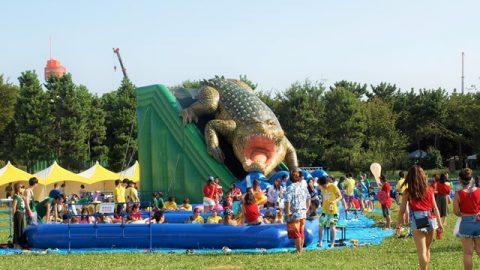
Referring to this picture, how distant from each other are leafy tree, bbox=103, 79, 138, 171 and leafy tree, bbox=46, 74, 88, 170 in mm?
2991

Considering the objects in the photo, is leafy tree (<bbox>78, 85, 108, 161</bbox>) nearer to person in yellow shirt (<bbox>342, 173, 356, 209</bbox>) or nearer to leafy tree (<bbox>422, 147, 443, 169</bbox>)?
leafy tree (<bbox>422, 147, 443, 169</bbox>)

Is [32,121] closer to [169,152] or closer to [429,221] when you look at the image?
[169,152]

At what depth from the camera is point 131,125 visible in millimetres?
50906

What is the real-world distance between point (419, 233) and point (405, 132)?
176 feet

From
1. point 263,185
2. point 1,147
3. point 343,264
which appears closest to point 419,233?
point 343,264

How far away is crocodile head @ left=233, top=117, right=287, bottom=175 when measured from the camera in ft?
76.9

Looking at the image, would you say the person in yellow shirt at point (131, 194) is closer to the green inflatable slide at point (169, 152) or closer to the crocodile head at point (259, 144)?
the green inflatable slide at point (169, 152)

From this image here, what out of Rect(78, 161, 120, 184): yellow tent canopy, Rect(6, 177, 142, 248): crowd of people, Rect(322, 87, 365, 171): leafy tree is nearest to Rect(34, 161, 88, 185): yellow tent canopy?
Rect(78, 161, 120, 184): yellow tent canopy

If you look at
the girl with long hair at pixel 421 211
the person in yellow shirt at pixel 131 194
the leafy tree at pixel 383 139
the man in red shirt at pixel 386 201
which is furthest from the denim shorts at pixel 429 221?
the leafy tree at pixel 383 139

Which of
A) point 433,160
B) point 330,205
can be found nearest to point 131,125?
point 433,160

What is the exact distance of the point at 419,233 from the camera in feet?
29.4

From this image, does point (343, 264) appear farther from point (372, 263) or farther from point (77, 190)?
point (77, 190)

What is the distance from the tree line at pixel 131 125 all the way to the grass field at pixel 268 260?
3402cm

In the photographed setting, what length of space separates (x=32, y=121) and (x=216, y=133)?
2670 centimetres
